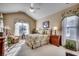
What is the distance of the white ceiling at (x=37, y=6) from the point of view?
2.58 m

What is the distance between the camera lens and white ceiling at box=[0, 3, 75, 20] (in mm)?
2584

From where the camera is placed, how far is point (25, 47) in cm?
261

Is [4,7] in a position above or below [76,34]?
above

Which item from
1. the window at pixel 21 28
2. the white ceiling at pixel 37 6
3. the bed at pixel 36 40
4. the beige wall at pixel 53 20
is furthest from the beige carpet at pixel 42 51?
the white ceiling at pixel 37 6

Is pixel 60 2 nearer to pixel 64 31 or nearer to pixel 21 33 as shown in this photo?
pixel 64 31

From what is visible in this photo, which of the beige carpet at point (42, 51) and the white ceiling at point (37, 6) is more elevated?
the white ceiling at point (37, 6)

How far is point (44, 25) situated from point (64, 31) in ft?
1.53

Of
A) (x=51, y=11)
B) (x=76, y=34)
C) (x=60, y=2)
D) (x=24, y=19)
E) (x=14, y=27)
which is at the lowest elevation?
(x=76, y=34)

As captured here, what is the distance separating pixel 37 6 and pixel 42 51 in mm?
999

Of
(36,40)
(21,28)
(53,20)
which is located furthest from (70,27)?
(21,28)

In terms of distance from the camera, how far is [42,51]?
2.62 metres

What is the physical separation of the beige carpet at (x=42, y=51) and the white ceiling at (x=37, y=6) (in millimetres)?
703

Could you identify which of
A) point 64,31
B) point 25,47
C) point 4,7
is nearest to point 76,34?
point 64,31

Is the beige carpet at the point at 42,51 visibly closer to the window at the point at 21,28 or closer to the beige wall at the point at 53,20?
the window at the point at 21,28
